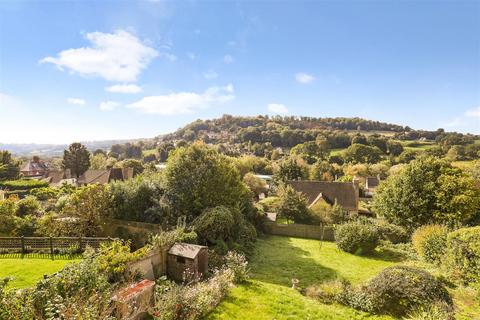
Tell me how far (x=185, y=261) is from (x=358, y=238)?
13.6 metres

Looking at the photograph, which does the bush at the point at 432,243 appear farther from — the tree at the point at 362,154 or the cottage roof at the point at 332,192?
the tree at the point at 362,154

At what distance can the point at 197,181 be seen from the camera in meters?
19.8

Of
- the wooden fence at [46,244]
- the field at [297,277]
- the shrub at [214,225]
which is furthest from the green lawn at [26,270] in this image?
the shrub at [214,225]

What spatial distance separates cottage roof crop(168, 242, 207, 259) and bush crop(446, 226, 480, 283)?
1362cm

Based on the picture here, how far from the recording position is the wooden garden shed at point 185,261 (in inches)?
514

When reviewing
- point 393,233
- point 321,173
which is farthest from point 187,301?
point 321,173

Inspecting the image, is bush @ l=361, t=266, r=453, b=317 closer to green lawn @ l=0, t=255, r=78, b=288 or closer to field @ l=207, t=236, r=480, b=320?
field @ l=207, t=236, r=480, b=320

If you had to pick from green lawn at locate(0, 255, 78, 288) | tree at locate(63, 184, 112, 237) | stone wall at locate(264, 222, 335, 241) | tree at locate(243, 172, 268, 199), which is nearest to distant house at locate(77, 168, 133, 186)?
tree at locate(243, 172, 268, 199)

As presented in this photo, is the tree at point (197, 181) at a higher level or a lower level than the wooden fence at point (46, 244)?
higher

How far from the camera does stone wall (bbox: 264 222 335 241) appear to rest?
24594mm

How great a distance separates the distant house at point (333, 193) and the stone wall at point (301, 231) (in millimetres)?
6352

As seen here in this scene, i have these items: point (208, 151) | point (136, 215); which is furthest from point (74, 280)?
point (208, 151)

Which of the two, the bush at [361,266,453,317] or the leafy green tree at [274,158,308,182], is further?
the leafy green tree at [274,158,308,182]

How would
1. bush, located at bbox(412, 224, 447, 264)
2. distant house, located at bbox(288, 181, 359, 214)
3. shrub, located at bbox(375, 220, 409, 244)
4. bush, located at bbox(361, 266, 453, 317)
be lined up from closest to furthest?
bush, located at bbox(361, 266, 453, 317)
bush, located at bbox(412, 224, 447, 264)
shrub, located at bbox(375, 220, 409, 244)
distant house, located at bbox(288, 181, 359, 214)
